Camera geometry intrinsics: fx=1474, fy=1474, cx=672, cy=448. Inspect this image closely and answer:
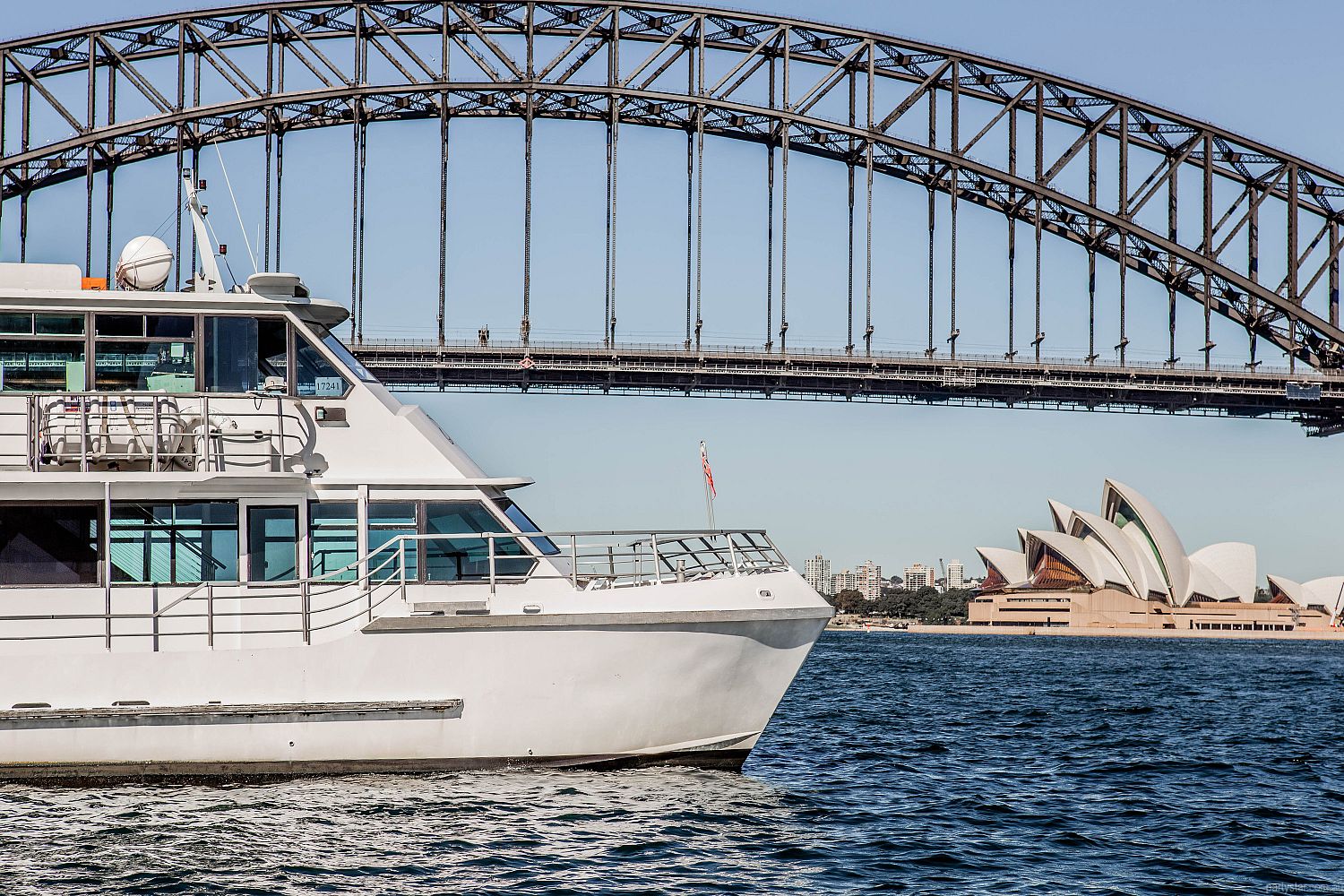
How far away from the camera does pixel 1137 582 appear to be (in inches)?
4692

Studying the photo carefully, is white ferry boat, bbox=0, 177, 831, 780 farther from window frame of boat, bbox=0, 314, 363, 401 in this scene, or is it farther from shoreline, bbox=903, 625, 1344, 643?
shoreline, bbox=903, 625, 1344, 643

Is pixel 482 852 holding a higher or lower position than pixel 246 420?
lower

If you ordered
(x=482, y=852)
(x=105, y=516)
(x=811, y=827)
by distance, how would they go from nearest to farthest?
(x=482, y=852) → (x=811, y=827) → (x=105, y=516)

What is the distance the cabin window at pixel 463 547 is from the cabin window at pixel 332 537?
0.77m

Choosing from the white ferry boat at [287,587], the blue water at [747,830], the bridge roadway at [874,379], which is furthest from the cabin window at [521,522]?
the bridge roadway at [874,379]

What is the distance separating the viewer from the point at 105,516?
1470 centimetres

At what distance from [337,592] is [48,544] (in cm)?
294

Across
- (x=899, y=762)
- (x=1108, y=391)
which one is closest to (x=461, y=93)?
(x=1108, y=391)

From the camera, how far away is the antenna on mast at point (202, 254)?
15883 millimetres

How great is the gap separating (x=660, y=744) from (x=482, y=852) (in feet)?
9.93

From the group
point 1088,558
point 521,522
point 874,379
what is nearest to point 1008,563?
point 1088,558

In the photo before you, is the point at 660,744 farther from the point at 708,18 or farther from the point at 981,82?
the point at 981,82

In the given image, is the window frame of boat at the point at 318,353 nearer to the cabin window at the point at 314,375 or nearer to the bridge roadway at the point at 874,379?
the cabin window at the point at 314,375

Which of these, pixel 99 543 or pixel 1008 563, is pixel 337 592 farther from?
pixel 1008 563
